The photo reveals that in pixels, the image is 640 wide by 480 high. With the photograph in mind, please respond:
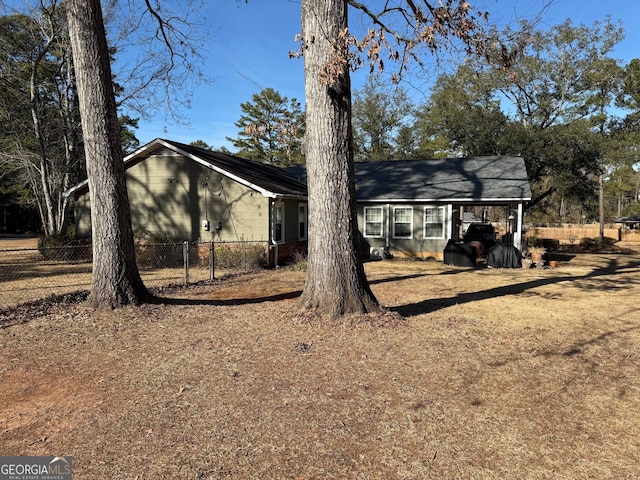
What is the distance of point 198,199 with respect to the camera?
49.4 ft

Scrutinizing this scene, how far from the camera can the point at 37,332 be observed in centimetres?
612

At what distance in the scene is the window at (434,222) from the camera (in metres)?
17.2

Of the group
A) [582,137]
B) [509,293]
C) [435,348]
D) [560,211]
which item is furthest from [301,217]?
[560,211]

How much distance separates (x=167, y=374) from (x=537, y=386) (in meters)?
3.95

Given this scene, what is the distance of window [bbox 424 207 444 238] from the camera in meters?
17.2

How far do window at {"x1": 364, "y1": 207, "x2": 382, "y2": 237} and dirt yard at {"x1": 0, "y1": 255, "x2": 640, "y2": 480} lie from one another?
35.3ft

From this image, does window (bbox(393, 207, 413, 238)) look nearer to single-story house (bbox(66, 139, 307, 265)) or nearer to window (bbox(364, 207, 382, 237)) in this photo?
window (bbox(364, 207, 382, 237))

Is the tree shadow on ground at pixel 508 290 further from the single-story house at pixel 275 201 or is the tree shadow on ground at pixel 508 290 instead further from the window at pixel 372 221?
the window at pixel 372 221

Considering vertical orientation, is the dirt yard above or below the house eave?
below

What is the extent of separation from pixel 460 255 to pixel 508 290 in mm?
5263

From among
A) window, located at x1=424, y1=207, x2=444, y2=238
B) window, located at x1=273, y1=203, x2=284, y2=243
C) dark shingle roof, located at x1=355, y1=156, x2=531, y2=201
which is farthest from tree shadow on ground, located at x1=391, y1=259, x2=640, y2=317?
window, located at x1=273, y1=203, x2=284, y2=243

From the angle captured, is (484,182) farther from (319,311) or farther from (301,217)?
(319,311)

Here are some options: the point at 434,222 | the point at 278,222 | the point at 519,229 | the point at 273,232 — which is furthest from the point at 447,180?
the point at 273,232

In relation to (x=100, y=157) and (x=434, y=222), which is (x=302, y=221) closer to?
(x=434, y=222)
